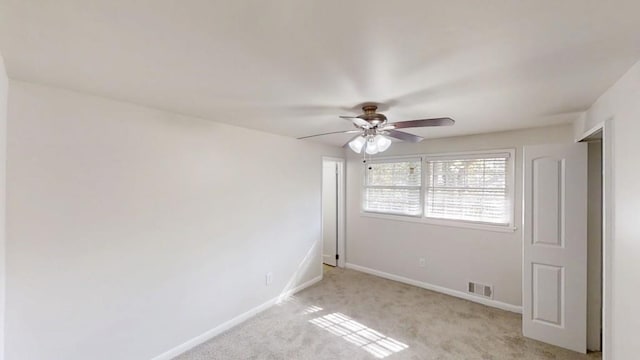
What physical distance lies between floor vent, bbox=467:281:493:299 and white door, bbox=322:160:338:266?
2.23 metres

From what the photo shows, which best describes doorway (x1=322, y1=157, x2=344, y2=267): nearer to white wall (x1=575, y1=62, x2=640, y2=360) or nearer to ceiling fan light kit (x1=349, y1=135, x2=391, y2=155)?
ceiling fan light kit (x1=349, y1=135, x2=391, y2=155)

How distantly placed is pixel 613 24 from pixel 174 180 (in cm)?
293

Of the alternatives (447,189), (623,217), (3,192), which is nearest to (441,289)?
(447,189)

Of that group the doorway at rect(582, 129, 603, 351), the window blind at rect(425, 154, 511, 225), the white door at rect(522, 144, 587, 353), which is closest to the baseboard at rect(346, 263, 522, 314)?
the white door at rect(522, 144, 587, 353)

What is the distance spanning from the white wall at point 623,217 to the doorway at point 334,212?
135 inches

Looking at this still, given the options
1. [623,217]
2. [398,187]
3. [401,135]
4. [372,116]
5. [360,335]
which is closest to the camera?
[623,217]

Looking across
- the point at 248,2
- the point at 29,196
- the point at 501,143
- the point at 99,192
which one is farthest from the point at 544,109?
the point at 29,196

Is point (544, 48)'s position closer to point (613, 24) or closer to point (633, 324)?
point (613, 24)

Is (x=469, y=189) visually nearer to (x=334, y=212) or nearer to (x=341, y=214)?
(x=341, y=214)

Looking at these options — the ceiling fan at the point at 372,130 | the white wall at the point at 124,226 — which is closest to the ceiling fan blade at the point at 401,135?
the ceiling fan at the point at 372,130

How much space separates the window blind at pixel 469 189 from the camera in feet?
11.3

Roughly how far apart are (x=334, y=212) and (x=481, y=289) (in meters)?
2.53

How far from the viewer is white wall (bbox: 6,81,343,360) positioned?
1.75 meters

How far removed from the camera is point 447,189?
3.85 metres
